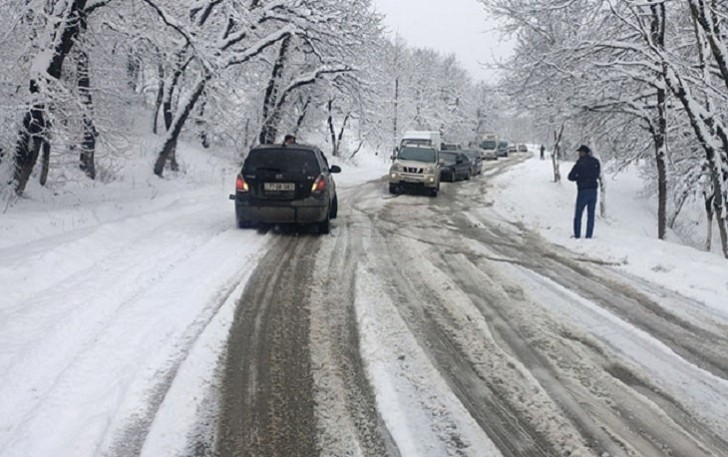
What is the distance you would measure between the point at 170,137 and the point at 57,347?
50.1ft

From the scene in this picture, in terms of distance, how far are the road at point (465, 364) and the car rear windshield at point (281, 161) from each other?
266 cm

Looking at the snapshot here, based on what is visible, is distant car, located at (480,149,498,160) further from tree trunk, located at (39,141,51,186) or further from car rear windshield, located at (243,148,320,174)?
car rear windshield, located at (243,148,320,174)

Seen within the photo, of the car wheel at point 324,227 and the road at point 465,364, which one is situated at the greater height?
the car wheel at point 324,227

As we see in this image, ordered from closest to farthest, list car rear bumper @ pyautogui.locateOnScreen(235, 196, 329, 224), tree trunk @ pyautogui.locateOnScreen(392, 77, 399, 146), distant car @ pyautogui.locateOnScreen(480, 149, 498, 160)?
car rear bumper @ pyautogui.locateOnScreen(235, 196, 329, 224), tree trunk @ pyautogui.locateOnScreen(392, 77, 399, 146), distant car @ pyautogui.locateOnScreen(480, 149, 498, 160)

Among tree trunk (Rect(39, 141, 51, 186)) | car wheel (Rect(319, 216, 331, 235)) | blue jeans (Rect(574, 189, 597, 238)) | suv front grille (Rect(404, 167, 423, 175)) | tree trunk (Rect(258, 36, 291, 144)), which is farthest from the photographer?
tree trunk (Rect(258, 36, 291, 144))

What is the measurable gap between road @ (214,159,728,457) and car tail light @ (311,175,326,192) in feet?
7.95

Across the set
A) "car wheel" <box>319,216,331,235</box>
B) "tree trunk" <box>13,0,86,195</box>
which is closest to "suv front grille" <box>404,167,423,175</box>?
"car wheel" <box>319,216,331,235</box>

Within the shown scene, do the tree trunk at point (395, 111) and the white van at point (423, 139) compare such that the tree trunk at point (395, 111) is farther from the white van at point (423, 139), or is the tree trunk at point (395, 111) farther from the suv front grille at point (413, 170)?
the suv front grille at point (413, 170)

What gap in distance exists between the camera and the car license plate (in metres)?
10.3

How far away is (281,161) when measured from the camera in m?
10.6

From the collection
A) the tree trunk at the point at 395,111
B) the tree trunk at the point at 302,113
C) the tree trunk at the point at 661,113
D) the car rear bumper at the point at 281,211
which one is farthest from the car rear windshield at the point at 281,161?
the tree trunk at the point at 395,111

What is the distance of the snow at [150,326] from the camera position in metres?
3.37

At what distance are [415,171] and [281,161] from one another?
425 inches

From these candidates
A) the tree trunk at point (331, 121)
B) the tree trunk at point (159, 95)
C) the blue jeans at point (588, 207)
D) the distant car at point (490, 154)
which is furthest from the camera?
the distant car at point (490, 154)
